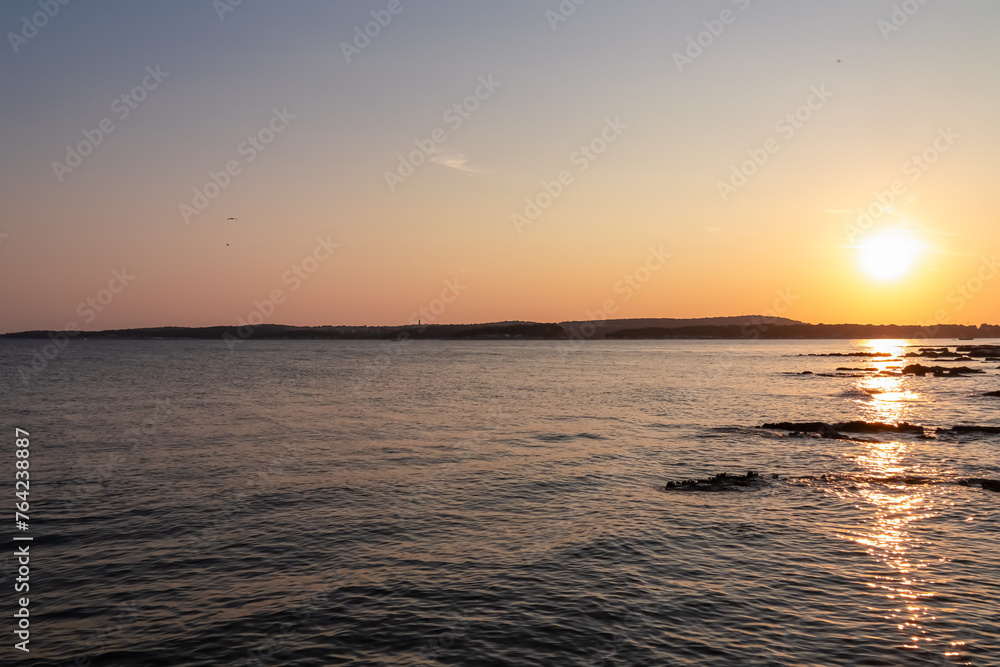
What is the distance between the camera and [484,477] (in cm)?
2977

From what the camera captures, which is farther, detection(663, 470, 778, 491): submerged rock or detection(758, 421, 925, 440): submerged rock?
detection(758, 421, 925, 440): submerged rock

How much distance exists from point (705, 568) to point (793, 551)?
3313 millimetres

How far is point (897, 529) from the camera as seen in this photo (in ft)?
70.5

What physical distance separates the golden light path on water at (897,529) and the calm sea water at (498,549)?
0.10 meters

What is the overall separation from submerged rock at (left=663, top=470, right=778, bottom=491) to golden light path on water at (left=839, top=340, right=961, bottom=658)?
3.30m

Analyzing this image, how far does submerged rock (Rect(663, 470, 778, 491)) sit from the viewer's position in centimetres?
2720

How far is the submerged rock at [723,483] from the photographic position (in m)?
27.2

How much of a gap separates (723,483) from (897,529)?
726cm

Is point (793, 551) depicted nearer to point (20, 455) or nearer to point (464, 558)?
point (464, 558)

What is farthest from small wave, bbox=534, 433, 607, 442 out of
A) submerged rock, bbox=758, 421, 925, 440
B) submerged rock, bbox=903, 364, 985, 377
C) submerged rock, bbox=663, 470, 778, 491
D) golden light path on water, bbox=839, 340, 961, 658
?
submerged rock, bbox=903, 364, 985, 377

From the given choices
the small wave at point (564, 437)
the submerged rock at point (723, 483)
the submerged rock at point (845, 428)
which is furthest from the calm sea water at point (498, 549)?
the submerged rock at point (845, 428)

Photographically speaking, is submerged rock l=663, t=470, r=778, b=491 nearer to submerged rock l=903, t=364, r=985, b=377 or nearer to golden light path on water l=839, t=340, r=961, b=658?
golden light path on water l=839, t=340, r=961, b=658

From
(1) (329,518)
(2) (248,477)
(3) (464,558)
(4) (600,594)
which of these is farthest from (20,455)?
(4) (600,594)

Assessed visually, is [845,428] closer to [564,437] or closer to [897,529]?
[564,437]
